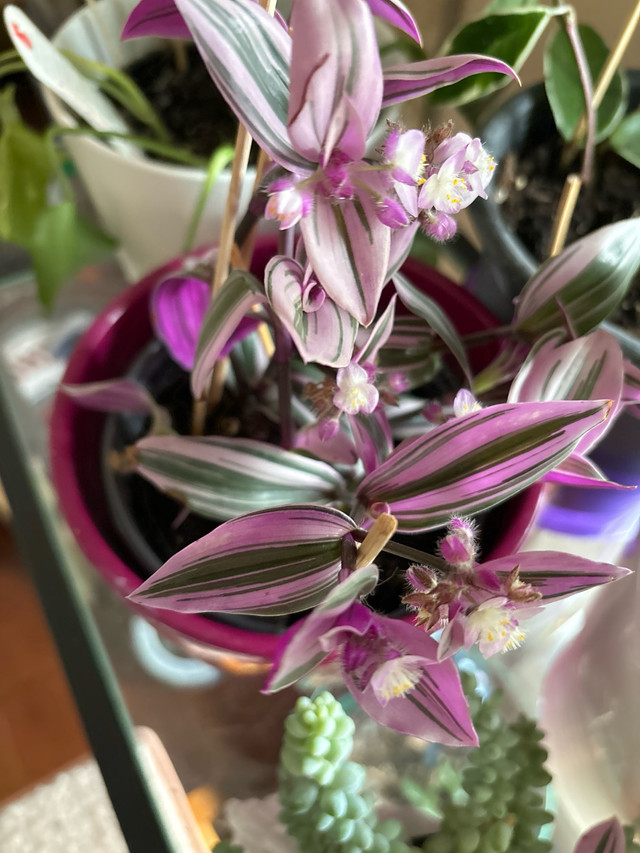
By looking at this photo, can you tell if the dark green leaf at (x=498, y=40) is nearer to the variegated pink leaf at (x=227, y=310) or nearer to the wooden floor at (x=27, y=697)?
the variegated pink leaf at (x=227, y=310)

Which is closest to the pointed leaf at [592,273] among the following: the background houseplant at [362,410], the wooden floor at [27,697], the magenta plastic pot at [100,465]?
the background houseplant at [362,410]

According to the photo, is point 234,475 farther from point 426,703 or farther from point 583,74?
point 583,74

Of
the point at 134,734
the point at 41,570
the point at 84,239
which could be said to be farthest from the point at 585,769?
the point at 84,239

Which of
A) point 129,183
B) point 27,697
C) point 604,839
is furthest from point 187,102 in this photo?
point 27,697

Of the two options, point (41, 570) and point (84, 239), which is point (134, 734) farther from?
point (84, 239)

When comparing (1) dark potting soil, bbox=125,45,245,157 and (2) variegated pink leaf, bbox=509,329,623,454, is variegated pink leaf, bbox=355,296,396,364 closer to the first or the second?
(2) variegated pink leaf, bbox=509,329,623,454

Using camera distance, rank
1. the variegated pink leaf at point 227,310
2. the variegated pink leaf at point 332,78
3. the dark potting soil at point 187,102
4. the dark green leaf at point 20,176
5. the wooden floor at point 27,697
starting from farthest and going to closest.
Result: the wooden floor at point 27,697 → the dark potting soil at point 187,102 → the dark green leaf at point 20,176 → the variegated pink leaf at point 227,310 → the variegated pink leaf at point 332,78

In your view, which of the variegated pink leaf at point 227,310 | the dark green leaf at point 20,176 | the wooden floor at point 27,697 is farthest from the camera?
the wooden floor at point 27,697
